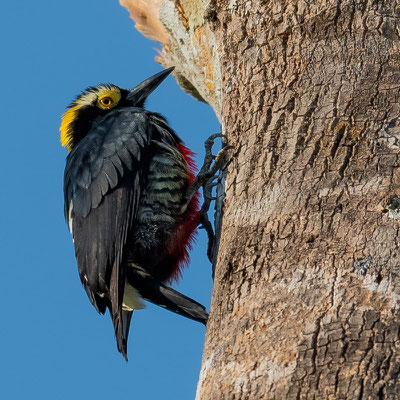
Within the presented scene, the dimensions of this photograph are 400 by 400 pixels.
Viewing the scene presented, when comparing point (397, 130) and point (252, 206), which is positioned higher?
point (397, 130)

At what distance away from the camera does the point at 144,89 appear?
5754 millimetres

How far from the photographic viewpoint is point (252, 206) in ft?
10.8

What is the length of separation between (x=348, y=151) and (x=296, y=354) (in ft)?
3.31

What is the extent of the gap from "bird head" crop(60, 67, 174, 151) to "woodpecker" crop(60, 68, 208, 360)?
531 mm

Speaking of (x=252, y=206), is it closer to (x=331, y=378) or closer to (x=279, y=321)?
(x=279, y=321)

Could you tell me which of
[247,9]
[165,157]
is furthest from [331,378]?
[165,157]

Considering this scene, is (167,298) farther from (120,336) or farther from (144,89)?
(144,89)

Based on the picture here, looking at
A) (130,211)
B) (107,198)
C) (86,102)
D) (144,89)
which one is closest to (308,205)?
(130,211)

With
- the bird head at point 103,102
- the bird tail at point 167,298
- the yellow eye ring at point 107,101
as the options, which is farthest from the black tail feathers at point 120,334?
the yellow eye ring at point 107,101

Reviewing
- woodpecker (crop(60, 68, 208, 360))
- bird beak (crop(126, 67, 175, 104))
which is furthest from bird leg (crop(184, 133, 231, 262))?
bird beak (crop(126, 67, 175, 104))

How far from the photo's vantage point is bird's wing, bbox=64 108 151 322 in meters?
4.39

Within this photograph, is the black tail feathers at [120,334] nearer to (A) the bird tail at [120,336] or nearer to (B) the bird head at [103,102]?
(A) the bird tail at [120,336]

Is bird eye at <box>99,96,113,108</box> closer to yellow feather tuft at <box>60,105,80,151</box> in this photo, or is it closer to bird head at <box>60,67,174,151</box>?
bird head at <box>60,67,174,151</box>

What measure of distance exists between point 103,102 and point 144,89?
13.3 inches
